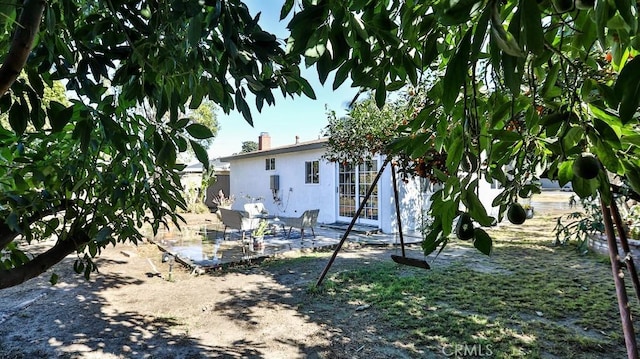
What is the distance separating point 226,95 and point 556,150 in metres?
0.93

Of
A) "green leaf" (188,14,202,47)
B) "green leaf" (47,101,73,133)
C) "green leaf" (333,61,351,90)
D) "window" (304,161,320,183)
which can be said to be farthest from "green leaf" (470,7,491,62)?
"window" (304,161,320,183)

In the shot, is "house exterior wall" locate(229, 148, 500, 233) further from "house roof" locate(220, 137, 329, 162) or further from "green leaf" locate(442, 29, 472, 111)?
"green leaf" locate(442, 29, 472, 111)

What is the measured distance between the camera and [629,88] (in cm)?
42

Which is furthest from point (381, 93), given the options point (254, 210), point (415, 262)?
point (254, 210)

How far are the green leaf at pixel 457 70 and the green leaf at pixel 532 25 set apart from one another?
0.06 m

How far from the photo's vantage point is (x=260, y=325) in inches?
153

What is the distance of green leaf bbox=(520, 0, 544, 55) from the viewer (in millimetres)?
375

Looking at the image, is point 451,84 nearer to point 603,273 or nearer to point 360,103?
point 360,103

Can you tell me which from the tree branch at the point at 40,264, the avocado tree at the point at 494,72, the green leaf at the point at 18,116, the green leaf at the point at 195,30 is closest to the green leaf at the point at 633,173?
the avocado tree at the point at 494,72

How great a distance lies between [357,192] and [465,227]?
1037 centimetres

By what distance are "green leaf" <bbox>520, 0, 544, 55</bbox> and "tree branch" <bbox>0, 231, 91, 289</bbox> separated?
5.28 feet

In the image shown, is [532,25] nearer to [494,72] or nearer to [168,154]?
[494,72]

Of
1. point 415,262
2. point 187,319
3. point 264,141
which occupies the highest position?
point 264,141

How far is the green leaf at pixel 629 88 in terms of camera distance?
0.41 metres
